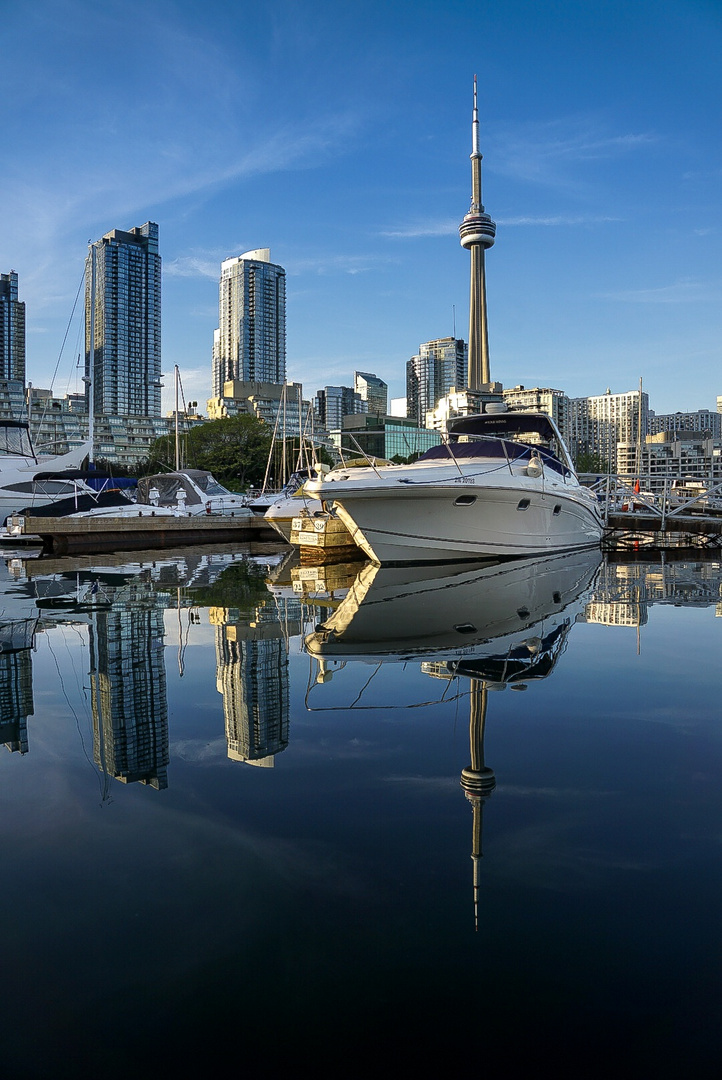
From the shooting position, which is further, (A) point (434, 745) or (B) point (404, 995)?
(A) point (434, 745)

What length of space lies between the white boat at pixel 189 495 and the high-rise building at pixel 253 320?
11130cm

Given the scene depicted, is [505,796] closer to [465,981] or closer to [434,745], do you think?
[434,745]

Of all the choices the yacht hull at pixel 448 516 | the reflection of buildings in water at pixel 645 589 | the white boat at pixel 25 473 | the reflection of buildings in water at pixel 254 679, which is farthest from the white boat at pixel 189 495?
the reflection of buildings in water at pixel 254 679

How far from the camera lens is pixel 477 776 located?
3809 mm

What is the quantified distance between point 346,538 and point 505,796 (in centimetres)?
1594

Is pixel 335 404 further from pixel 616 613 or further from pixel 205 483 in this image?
pixel 616 613

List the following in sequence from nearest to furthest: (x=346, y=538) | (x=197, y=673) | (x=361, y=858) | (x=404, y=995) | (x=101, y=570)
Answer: (x=404, y=995) → (x=361, y=858) → (x=197, y=673) → (x=101, y=570) → (x=346, y=538)

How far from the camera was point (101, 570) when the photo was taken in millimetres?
16516

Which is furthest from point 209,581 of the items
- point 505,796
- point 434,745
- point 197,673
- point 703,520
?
point 703,520

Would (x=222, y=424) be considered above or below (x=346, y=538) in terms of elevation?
above

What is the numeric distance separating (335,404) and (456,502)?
161 meters

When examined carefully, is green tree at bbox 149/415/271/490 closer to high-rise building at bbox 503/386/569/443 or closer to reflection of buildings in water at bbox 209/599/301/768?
reflection of buildings in water at bbox 209/599/301/768

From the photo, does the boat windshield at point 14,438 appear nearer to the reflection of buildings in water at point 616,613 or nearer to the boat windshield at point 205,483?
the boat windshield at point 205,483

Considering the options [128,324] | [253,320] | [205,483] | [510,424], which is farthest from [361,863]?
[253,320]
